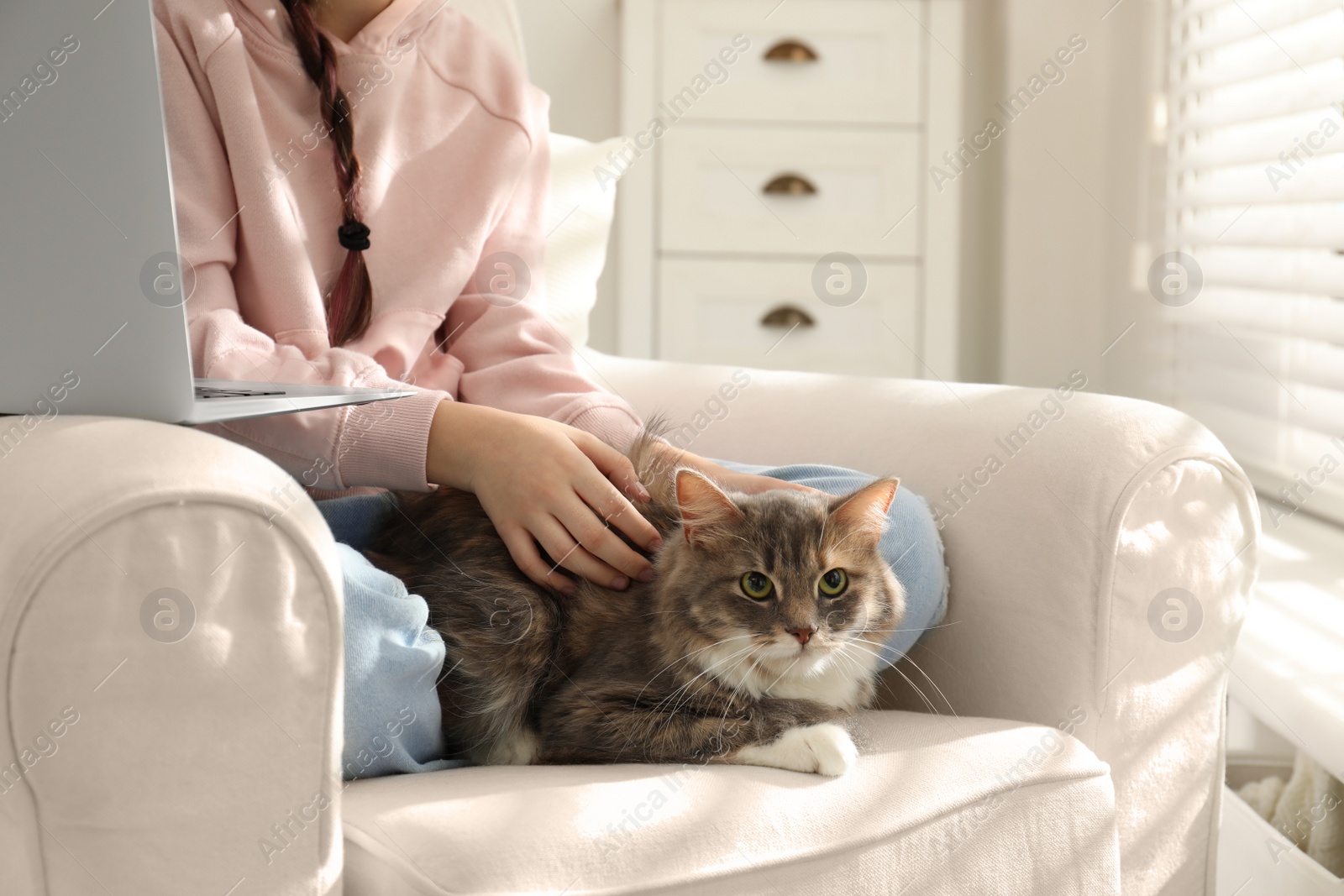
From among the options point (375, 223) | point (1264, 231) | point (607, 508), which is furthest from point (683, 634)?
point (1264, 231)

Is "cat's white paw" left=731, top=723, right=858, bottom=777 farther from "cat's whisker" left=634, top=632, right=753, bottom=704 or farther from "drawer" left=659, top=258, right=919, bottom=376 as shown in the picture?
"drawer" left=659, top=258, right=919, bottom=376

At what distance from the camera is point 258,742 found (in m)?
0.63

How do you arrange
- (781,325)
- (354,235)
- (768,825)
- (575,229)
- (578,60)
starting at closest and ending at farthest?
(768,825) → (354,235) → (575,229) → (781,325) → (578,60)

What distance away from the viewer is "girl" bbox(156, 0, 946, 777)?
909 mm

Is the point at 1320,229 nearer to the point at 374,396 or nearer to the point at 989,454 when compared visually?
the point at 989,454

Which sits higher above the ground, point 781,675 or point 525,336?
point 525,336

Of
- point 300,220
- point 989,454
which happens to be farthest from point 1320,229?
point 300,220

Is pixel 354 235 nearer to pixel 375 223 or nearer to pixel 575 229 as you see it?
pixel 375 223

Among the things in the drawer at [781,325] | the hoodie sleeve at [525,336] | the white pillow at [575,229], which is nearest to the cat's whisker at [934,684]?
the hoodie sleeve at [525,336]

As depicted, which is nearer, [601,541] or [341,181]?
[601,541]

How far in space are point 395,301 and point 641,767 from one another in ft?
2.01

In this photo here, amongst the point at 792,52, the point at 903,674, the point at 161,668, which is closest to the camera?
the point at 161,668

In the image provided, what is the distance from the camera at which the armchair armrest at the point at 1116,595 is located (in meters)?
0.91

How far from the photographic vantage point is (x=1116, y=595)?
2.97 feet
